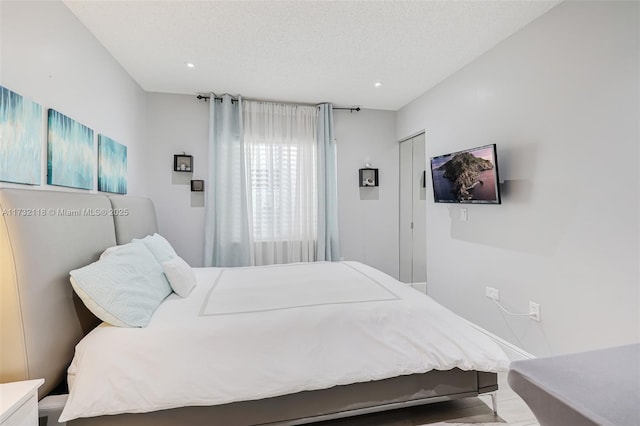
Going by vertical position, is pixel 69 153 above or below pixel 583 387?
above

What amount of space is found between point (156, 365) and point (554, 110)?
2.92m

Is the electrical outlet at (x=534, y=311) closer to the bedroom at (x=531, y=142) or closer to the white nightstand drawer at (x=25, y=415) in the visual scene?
the bedroom at (x=531, y=142)

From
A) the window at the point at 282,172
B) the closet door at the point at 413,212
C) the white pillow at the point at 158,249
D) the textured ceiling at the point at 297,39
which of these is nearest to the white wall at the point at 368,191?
the closet door at the point at 413,212

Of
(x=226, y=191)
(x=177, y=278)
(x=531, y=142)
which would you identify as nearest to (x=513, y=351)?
(x=531, y=142)

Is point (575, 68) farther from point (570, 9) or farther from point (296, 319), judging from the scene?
point (296, 319)

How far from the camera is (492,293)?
2564 mm

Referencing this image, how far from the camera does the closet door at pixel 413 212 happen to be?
3805mm

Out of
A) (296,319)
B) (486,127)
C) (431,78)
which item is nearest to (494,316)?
(486,127)

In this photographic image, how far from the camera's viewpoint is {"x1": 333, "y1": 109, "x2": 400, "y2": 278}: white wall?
13.4ft

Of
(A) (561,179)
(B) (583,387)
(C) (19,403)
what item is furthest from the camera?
(A) (561,179)

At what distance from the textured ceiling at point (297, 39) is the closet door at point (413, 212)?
0.95m

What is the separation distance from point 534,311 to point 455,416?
41.2 inches

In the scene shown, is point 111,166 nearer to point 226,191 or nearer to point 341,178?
point 226,191

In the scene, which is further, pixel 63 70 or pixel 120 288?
pixel 63 70
